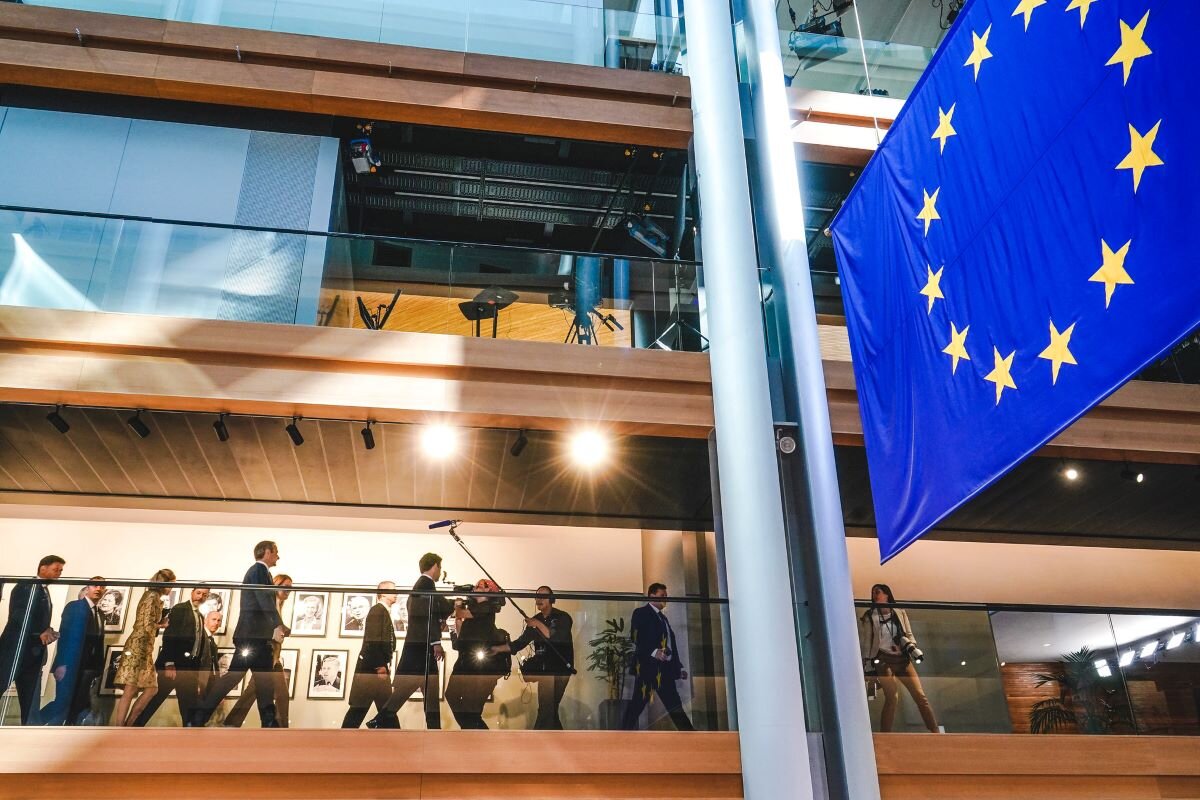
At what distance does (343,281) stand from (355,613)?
3208 millimetres

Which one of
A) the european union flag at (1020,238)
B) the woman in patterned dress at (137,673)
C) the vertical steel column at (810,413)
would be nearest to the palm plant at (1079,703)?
the vertical steel column at (810,413)

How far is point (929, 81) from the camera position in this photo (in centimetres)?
594

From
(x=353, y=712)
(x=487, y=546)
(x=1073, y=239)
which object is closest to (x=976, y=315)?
(x=1073, y=239)

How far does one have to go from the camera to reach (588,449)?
1055 cm

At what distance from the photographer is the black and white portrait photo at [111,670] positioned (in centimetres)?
723

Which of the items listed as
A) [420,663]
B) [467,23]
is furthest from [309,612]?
[467,23]

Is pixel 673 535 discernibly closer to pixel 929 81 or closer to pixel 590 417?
pixel 590 417

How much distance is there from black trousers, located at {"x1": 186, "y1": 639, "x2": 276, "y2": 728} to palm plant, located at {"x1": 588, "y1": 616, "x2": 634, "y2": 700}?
8.06 ft

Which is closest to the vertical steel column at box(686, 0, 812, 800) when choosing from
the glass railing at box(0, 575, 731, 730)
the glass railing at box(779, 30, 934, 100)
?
the glass railing at box(0, 575, 731, 730)

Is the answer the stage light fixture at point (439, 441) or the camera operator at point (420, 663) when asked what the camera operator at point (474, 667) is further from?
the stage light fixture at point (439, 441)

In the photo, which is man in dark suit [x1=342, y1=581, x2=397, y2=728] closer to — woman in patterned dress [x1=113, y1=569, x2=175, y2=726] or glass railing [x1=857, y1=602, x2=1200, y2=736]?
woman in patterned dress [x1=113, y1=569, x2=175, y2=726]

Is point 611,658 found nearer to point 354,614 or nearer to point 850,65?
point 354,614

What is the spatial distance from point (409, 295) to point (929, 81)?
17.0ft

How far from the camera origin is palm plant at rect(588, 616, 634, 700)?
7.77 meters
